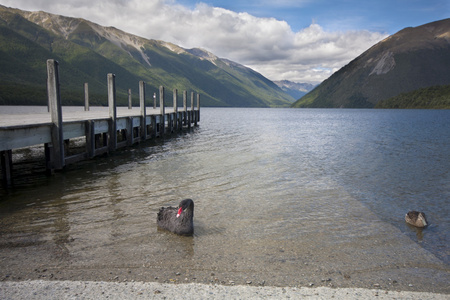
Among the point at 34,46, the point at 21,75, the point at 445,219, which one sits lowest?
the point at 445,219

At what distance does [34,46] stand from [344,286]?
234567 mm

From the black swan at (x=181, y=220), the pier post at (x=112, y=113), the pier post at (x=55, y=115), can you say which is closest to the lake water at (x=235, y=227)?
the black swan at (x=181, y=220)

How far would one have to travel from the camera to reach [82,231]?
7.61 metres

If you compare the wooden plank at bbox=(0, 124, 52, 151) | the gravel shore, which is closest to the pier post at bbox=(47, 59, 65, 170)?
the wooden plank at bbox=(0, 124, 52, 151)

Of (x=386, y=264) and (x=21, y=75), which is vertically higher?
(x=21, y=75)

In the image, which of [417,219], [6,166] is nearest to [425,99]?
[417,219]

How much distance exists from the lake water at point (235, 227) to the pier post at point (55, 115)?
790mm

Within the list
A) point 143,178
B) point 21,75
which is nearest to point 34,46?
point 21,75

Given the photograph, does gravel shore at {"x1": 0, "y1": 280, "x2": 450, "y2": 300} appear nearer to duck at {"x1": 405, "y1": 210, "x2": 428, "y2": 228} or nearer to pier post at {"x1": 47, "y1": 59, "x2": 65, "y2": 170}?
duck at {"x1": 405, "y1": 210, "x2": 428, "y2": 228}

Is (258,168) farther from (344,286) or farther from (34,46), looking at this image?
(34,46)

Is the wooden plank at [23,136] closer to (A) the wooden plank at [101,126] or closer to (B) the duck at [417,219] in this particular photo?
(A) the wooden plank at [101,126]

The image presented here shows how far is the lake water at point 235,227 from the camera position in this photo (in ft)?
19.2

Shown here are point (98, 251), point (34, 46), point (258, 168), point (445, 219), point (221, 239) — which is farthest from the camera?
point (34, 46)

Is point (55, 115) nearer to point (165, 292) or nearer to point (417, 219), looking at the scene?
point (165, 292)
